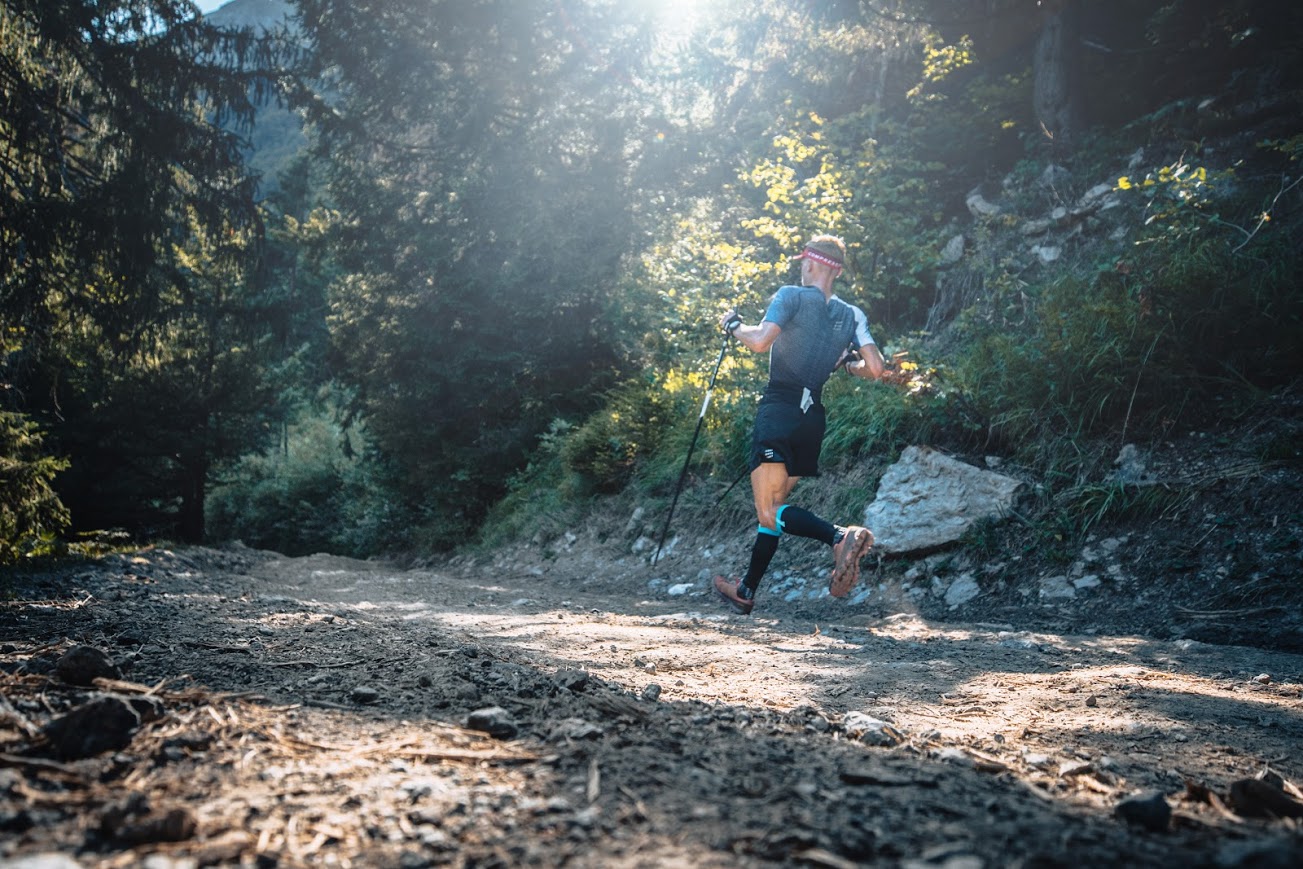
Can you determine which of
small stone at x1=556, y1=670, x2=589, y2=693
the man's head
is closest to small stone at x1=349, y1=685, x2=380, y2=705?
small stone at x1=556, y1=670, x2=589, y2=693

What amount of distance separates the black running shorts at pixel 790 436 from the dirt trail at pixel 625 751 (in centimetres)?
149

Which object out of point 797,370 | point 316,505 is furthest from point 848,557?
point 316,505

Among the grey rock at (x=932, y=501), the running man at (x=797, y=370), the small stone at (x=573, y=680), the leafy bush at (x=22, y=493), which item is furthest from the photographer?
the leafy bush at (x=22, y=493)

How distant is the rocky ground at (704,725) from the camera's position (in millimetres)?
1717

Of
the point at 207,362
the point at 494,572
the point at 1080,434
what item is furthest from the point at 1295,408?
the point at 207,362

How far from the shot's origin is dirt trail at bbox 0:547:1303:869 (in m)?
1.69

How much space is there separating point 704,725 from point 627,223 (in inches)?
509

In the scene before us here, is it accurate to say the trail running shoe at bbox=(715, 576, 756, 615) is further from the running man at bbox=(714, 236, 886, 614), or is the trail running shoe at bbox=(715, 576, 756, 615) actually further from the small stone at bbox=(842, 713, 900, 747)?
the small stone at bbox=(842, 713, 900, 747)

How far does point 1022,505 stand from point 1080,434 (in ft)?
2.64

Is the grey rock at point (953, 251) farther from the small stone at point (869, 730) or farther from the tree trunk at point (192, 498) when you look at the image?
the tree trunk at point (192, 498)

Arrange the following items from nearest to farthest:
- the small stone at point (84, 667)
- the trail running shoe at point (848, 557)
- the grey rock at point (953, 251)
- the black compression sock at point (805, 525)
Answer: the small stone at point (84, 667), the trail running shoe at point (848, 557), the black compression sock at point (805, 525), the grey rock at point (953, 251)

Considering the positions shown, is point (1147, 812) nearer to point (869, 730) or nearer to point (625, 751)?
point (869, 730)

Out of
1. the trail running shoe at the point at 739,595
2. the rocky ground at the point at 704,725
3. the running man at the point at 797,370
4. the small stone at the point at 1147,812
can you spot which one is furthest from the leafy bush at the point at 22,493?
the small stone at the point at 1147,812

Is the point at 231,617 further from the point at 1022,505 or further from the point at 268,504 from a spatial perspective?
the point at 268,504
